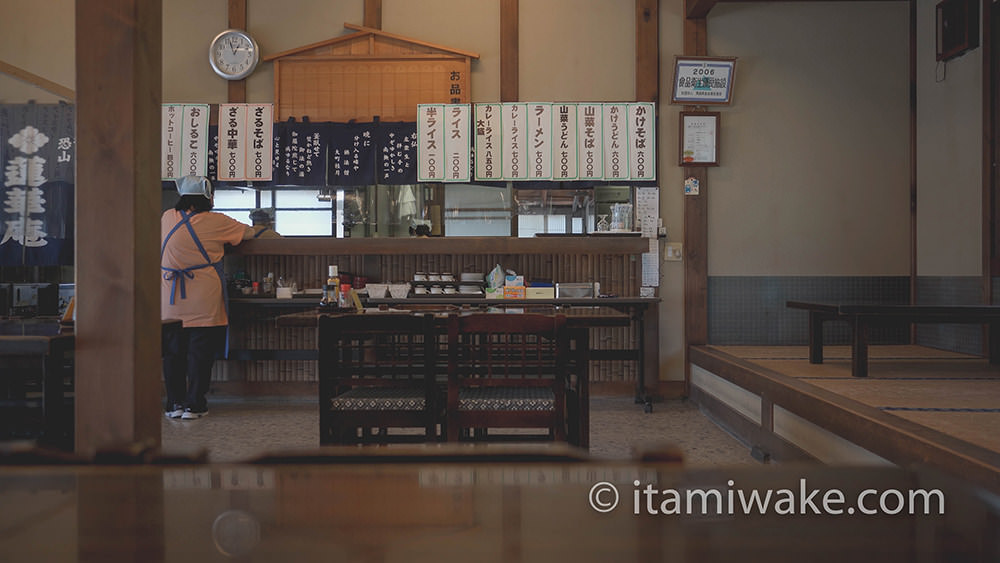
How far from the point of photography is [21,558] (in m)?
0.65

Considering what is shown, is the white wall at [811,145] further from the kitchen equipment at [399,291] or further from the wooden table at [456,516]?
the wooden table at [456,516]

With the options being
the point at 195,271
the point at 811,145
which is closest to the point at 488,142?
the point at 195,271

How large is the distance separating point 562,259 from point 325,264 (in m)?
2.12

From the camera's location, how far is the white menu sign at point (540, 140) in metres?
5.39

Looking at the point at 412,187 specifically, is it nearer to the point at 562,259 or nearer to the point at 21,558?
the point at 562,259

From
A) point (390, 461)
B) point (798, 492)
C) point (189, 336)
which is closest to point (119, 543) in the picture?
point (390, 461)

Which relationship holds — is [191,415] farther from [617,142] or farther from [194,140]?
[617,142]

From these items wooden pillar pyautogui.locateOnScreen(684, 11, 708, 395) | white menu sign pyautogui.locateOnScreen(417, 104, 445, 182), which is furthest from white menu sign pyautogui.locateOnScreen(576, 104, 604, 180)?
white menu sign pyautogui.locateOnScreen(417, 104, 445, 182)

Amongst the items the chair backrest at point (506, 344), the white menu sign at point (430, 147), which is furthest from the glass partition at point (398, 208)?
the chair backrest at point (506, 344)

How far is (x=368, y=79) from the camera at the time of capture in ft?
18.0

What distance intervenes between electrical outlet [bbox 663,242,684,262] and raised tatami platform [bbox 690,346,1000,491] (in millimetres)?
906

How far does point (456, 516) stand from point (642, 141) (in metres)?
5.05

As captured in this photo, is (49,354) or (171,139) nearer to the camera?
(49,354)

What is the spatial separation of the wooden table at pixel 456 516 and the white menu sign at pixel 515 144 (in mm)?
4631
